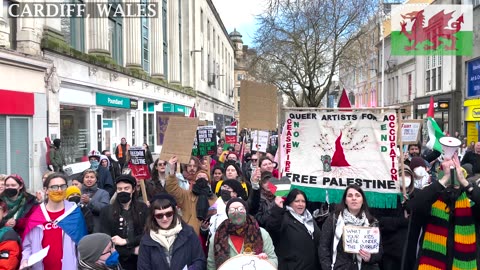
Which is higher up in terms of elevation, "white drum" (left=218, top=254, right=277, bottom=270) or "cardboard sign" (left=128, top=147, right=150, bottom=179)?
"cardboard sign" (left=128, top=147, right=150, bottom=179)

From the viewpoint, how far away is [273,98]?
6570mm

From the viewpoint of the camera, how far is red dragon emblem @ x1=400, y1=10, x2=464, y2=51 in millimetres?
26953

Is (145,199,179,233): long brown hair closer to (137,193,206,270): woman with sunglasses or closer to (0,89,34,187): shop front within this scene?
(137,193,206,270): woman with sunglasses

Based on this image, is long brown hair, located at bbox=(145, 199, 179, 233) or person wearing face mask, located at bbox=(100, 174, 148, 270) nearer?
long brown hair, located at bbox=(145, 199, 179, 233)

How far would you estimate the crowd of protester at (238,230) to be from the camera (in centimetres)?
370

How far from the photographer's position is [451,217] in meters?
3.73

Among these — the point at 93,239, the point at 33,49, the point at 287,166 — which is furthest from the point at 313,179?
the point at 33,49

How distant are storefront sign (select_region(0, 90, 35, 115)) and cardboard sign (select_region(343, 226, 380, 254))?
419 inches

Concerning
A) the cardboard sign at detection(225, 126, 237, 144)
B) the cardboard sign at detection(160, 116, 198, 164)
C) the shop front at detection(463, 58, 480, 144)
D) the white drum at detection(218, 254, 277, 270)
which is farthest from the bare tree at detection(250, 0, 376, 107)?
the white drum at detection(218, 254, 277, 270)

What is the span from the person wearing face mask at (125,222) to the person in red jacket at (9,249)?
0.85 metres

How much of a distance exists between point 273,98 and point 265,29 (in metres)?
14.8

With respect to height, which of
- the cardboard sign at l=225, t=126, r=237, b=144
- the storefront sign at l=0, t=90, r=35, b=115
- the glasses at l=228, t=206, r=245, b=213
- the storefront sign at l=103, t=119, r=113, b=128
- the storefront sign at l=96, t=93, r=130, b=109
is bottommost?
the glasses at l=228, t=206, r=245, b=213

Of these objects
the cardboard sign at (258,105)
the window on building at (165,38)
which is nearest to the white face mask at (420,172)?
the cardboard sign at (258,105)

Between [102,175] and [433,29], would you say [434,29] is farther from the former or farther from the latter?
[102,175]
